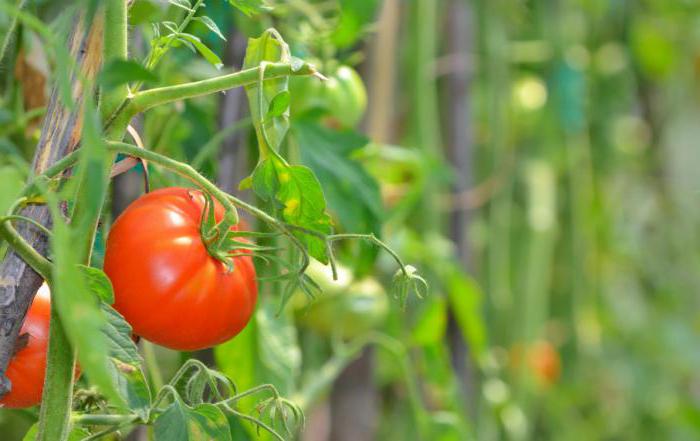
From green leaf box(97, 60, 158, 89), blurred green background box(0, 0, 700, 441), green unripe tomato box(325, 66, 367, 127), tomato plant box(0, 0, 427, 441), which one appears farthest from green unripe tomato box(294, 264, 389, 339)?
green leaf box(97, 60, 158, 89)

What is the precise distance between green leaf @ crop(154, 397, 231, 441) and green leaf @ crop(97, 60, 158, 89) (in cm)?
13

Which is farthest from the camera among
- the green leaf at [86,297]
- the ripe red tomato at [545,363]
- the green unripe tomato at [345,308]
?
the ripe red tomato at [545,363]

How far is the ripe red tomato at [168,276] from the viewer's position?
38cm

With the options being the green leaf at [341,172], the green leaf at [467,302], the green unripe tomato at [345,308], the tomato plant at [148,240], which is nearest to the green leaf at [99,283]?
the tomato plant at [148,240]

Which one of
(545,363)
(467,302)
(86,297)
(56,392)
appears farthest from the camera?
(545,363)

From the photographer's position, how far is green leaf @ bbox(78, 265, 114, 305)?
348 mm

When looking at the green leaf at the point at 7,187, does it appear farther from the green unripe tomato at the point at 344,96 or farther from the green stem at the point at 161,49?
the green unripe tomato at the point at 344,96

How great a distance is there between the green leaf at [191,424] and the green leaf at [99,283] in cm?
5

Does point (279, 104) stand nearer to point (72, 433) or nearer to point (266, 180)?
point (266, 180)

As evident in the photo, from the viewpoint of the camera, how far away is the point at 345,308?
0.80 m


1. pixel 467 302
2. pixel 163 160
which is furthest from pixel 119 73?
pixel 467 302

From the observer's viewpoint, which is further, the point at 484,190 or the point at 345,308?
the point at 484,190

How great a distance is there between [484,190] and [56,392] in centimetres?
92

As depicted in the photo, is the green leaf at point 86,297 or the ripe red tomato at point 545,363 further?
the ripe red tomato at point 545,363
